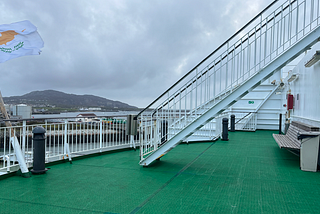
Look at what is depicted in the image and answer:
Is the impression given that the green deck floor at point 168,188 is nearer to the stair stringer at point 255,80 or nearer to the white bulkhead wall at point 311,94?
the stair stringer at point 255,80

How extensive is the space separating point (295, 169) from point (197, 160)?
2404mm

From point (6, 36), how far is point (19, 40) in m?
0.26

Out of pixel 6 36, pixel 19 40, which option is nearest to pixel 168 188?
pixel 19 40

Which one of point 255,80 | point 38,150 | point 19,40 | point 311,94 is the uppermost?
point 19,40

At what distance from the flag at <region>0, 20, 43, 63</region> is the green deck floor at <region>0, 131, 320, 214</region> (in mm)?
2686

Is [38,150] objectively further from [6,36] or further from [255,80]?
[255,80]

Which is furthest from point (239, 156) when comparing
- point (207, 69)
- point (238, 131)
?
point (238, 131)

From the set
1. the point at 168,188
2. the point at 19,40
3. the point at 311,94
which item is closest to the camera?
the point at 168,188

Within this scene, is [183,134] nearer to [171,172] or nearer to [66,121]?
[171,172]

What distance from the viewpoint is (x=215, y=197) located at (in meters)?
4.03

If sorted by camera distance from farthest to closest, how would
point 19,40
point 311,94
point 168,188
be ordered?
point 311,94, point 19,40, point 168,188

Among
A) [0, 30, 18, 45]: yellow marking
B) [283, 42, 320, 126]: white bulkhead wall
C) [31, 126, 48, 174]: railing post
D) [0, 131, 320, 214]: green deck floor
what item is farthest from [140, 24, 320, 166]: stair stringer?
[0, 30, 18, 45]: yellow marking

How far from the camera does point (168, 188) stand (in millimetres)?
4488

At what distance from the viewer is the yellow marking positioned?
5.34 metres
